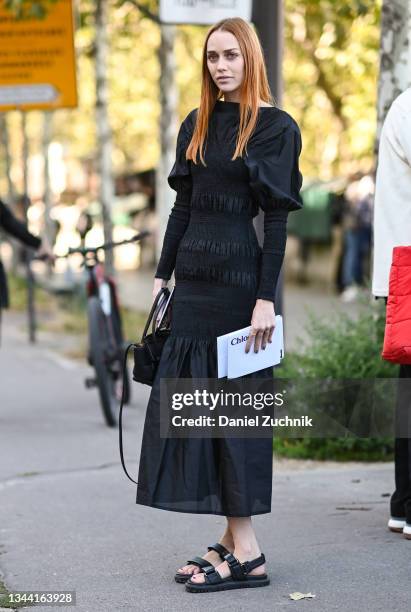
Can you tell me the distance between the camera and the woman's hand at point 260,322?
4.69m

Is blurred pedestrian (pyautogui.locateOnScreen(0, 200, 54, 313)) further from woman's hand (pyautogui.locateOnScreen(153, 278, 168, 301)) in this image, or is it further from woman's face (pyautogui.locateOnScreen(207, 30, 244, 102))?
woman's face (pyautogui.locateOnScreen(207, 30, 244, 102))

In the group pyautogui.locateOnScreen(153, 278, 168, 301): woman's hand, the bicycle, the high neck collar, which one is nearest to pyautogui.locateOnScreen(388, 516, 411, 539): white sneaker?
pyautogui.locateOnScreen(153, 278, 168, 301): woman's hand

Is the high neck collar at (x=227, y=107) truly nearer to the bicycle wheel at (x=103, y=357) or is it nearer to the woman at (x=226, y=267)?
the woman at (x=226, y=267)

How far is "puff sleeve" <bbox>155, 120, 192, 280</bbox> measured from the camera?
190 inches

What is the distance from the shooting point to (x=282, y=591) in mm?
4770

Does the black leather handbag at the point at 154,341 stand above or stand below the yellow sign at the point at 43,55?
below

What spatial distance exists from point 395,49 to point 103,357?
9.11ft

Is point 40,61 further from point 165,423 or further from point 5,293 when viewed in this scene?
point 165,423

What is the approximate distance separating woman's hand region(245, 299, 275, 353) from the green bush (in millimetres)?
2587

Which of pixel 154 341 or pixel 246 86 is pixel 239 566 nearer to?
pixel 154 341

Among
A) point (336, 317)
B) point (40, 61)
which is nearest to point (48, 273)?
point (40, 61)

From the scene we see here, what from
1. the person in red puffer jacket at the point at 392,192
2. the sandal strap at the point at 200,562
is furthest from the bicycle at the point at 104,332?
the sandal strap at the point at 200,562

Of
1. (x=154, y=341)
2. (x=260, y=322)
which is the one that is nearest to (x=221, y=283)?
(x=260, y=322)

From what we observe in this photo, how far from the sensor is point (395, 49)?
7523 millimetres
